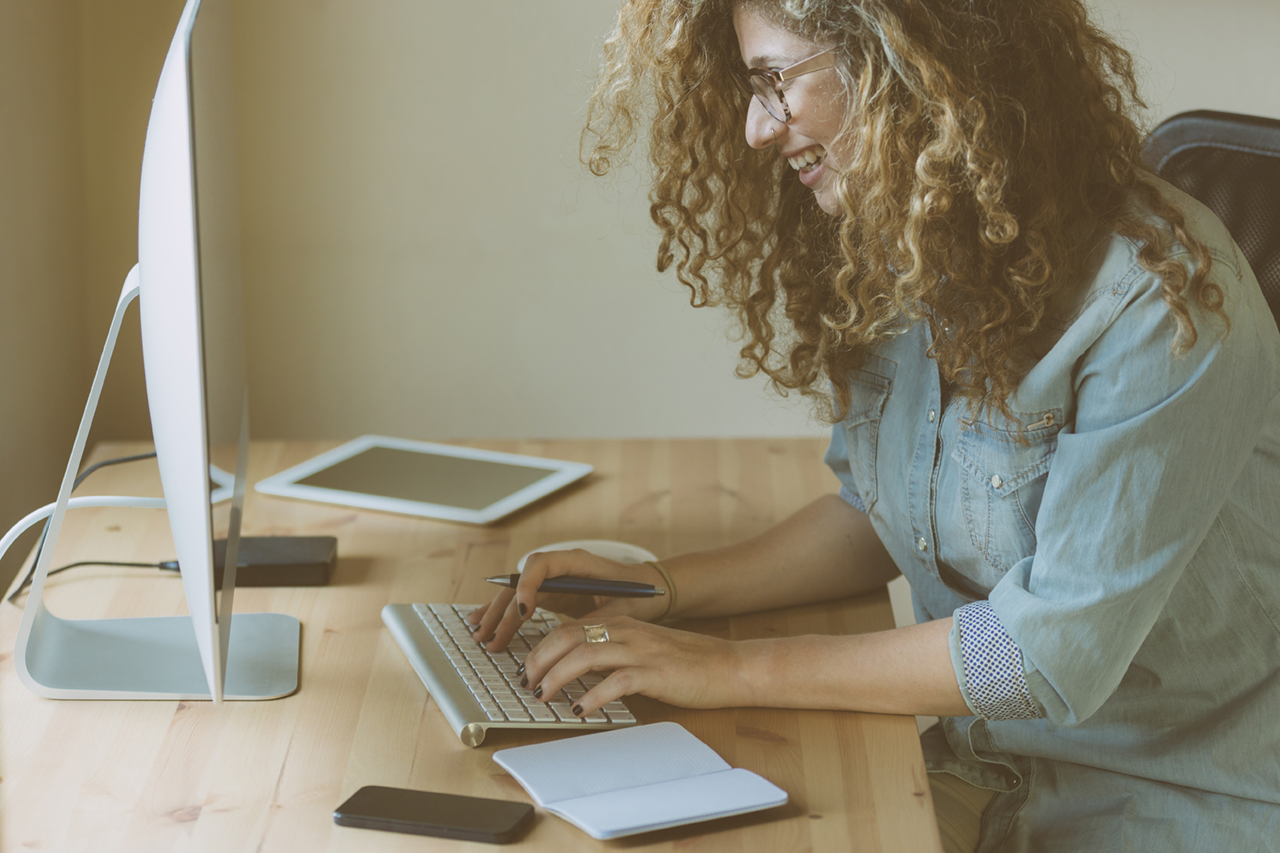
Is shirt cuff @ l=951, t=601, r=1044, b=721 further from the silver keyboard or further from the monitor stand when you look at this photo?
the monitor stand

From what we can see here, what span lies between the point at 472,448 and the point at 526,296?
54cm

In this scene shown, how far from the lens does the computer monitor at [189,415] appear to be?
2.30 ft

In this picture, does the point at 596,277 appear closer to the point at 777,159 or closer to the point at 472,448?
the point at 472,448

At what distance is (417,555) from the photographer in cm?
121

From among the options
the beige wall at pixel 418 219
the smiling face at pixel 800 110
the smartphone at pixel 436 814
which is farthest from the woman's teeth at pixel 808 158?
the beige wall at pixel 418 219

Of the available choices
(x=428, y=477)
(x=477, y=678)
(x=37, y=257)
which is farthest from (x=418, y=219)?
(x=477, y=678)

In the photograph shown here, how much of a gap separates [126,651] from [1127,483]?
80 centimetres

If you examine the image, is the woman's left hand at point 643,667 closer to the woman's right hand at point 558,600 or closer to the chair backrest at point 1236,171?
the woman's right hand at point 558,600

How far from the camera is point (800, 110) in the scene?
0.94m

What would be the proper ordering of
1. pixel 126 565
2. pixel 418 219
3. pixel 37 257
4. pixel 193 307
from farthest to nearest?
pixel 418 219, pixel 37 257, pixel 126 565, pixel 193 307

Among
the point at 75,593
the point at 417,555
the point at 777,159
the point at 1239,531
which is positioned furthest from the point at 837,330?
the point at 75,593

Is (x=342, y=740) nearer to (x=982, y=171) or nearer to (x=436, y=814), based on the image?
(x=436, y=814)

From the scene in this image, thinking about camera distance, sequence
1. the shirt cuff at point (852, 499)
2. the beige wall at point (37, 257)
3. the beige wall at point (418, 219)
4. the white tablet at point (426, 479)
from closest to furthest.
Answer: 1. the shirt cuff at point (852, 499)
2. the white tablet at point (426, 479)
3. the beige wall at point (37, 257)
4. the beige wall at point (418, 219)

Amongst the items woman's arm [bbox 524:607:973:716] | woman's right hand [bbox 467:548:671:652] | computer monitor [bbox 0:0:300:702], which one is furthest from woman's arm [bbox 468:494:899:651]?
computer monitor [bbox 0:0:300:702]
